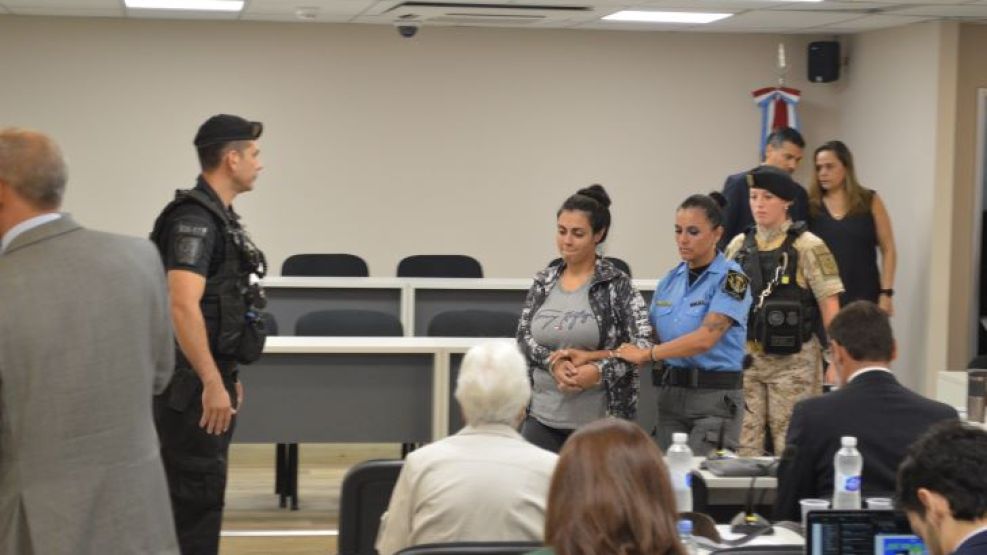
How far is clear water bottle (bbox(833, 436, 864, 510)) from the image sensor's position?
395 cm

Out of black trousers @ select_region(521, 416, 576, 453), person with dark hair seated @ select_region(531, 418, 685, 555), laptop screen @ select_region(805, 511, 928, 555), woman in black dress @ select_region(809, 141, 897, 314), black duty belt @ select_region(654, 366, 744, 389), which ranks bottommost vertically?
black trousers @ select_region(521, 416, 576, 453)

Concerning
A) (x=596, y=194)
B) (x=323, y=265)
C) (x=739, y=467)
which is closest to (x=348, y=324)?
(x=323, y=265)

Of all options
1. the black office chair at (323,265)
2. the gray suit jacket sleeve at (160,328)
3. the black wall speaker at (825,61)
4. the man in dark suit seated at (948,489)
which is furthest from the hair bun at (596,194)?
the black wall speaker at (825,61)

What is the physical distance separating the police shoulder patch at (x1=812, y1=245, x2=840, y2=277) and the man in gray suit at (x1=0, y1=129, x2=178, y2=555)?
3.42 meters

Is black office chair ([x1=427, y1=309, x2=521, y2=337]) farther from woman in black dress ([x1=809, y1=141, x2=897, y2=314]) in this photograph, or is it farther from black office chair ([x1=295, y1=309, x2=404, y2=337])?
woman in black dress ([x1=809, y1=141, x2=897, y2=314])

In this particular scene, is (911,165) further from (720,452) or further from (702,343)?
(720,452)

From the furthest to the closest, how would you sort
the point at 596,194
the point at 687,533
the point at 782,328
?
1. the point at 596,194
2. the point at 782,328
3. the point at 687,533

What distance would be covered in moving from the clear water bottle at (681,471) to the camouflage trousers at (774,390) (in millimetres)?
1831

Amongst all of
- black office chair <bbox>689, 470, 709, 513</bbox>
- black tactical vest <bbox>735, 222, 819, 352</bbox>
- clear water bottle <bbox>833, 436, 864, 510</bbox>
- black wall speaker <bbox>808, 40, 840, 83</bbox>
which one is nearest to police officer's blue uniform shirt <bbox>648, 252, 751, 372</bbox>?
black tactical vest <bbox>735, 222, 819, 352</bbox>

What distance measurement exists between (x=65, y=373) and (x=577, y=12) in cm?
763

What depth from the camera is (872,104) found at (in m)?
11.5

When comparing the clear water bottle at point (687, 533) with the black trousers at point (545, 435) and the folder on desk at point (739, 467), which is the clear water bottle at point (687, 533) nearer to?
the folder on desk at point (739, 467)

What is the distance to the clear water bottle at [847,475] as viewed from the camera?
155 inches

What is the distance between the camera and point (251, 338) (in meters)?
4.80
